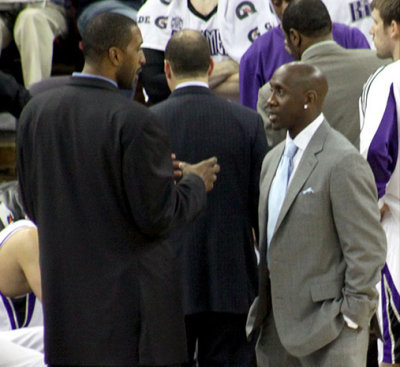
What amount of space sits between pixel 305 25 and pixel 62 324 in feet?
6.92

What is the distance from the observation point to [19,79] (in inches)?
290

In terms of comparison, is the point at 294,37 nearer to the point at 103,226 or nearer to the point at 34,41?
the point at 103,226

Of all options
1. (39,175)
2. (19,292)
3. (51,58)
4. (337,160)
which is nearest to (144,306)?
(39,175)

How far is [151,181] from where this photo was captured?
3512 millimetres

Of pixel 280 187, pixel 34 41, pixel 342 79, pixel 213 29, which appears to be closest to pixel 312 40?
pixel 342 79

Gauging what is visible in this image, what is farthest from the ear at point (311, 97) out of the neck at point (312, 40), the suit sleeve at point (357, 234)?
the neck at point (312, 40)

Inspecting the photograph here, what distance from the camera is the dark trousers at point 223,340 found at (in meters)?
4.72

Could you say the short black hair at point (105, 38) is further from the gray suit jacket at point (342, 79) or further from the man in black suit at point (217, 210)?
the gray suit jacket at point (342, 79)

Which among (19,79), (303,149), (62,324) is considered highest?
(303,149)

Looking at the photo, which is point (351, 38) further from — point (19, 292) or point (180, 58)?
point (19, 292)

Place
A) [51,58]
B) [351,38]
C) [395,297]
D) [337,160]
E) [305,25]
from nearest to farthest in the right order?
[337,160] → [395,297] → [305,25] → [351,38] → [51,58]

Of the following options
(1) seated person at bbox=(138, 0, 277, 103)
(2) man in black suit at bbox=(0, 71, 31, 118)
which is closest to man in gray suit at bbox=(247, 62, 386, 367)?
(1) seated person at bbox=(138, 0, 277, 103)

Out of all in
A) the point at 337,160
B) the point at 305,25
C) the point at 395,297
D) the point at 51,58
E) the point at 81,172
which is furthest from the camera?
the point at 51,58

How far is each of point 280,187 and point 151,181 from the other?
0.71 m
